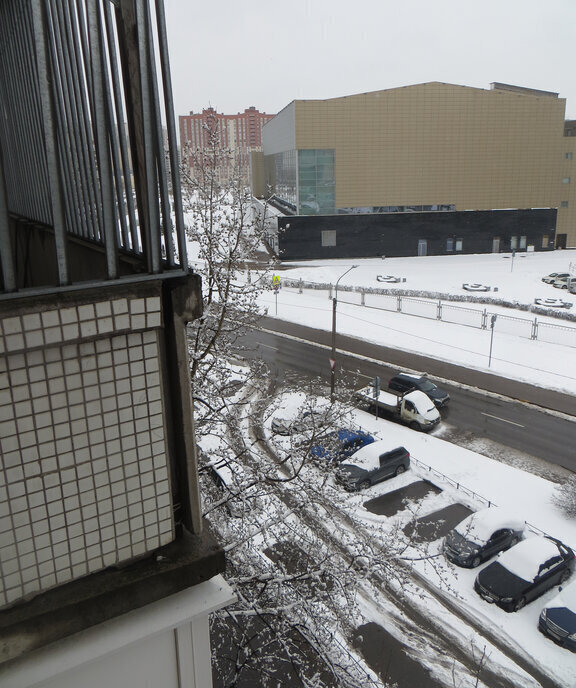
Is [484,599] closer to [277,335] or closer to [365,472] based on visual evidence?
[365,472]

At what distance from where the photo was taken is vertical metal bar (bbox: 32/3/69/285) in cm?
229

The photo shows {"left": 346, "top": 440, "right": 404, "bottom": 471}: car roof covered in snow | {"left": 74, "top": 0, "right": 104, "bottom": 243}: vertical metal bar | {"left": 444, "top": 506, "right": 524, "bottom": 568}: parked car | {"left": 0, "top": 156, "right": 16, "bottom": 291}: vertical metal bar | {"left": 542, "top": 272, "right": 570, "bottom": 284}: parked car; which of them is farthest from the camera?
{"left": 542, "top": 272, "right": 570, "bottom": 284}: parked car

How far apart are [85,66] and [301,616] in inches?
244

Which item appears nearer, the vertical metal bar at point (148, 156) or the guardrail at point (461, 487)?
the vertical metal bar at point (148, 156)

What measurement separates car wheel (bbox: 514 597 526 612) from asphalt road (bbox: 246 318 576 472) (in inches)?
229

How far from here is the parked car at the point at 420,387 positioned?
1914 centimetres

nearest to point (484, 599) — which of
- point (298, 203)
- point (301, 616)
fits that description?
point (301, 616)

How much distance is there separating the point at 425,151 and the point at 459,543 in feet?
144

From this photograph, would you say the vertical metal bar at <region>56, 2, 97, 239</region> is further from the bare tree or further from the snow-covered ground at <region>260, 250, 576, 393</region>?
the snow-covered ground at <region>260, 250, 576, 393</region>

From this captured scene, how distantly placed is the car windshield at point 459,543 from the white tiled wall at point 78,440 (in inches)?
409

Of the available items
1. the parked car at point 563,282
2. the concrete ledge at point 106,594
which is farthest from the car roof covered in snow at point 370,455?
the parked car at point 563,282

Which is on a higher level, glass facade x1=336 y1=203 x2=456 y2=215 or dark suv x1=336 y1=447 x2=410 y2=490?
glass facade x1=336 y1=203 x2=456 y2=215

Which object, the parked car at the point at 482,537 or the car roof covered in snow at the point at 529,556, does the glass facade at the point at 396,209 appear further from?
the car roof covered in snow at the point at 529,556

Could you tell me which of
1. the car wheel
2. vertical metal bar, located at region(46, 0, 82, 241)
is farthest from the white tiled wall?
the car wheel
